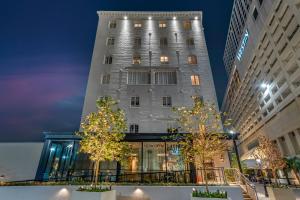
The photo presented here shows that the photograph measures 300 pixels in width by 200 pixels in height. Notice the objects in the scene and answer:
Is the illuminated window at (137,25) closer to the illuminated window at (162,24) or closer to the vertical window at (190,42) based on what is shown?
the illuminated window at (162,24)

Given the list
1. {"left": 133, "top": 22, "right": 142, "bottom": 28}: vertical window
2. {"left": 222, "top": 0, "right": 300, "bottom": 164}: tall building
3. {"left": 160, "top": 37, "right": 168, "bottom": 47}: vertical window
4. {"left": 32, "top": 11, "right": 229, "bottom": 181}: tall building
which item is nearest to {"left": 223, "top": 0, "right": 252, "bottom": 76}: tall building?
{"left": 222, "top": 0, "right": 300, "bottom": 164}: tall building

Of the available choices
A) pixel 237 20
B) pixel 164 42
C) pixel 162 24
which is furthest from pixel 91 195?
pixel 237 20

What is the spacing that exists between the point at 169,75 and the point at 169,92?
2594 millimetres

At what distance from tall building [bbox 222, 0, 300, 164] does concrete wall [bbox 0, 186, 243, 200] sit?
28967mm

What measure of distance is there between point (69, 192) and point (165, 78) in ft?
52.4

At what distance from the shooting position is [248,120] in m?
52.3

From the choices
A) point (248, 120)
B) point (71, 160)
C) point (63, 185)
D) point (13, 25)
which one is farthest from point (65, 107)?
point (248, 120)

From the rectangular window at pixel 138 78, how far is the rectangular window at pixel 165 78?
1.09 meters

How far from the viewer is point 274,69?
109ft

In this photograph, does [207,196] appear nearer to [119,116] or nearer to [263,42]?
[119,116]

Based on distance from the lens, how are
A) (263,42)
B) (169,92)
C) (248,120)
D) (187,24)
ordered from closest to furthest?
(169,92) < (187,24) < (263,42) < (248,120)

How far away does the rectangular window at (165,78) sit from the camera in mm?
21328

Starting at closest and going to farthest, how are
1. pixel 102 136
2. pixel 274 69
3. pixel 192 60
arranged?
1. pixel 102 136
2. pixel 192 60
3. pixel 274 69

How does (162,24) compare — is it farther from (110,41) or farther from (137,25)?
(110,41)
